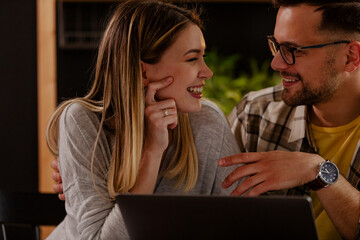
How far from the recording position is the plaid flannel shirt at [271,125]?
6.24 ft

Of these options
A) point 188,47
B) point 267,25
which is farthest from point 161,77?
point 267,25

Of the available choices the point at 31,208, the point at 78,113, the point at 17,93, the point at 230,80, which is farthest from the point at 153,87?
the point at 230,80

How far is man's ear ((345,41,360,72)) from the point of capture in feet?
5.95

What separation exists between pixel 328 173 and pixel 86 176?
70cm

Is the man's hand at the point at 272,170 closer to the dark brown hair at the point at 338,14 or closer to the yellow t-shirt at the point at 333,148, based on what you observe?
the yellow t-shirt at the point at 333,148

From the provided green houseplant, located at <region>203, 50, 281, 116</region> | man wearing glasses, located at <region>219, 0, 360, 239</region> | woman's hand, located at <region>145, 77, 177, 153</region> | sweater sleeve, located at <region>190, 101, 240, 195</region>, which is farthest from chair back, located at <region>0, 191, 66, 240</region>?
green houseplant, located at <region>203, 50, 281, 116</region>

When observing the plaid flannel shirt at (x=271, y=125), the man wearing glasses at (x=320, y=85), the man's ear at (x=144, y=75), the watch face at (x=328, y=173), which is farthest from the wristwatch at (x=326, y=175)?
the man's ear at (x=144, y=75)

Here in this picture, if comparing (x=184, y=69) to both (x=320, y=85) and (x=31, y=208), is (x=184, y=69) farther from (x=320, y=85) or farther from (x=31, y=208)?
(x=31, y=208)

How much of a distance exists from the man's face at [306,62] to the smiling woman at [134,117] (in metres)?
0.31

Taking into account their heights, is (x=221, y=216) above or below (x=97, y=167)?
above

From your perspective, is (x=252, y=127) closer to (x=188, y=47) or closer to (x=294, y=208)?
(x=188, y=47)

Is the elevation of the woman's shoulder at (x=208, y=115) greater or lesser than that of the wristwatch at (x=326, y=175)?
greater

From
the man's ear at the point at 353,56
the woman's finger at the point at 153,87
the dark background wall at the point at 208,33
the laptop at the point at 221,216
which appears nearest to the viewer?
the laptop at the point at 221,216

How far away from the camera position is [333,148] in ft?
6.03
